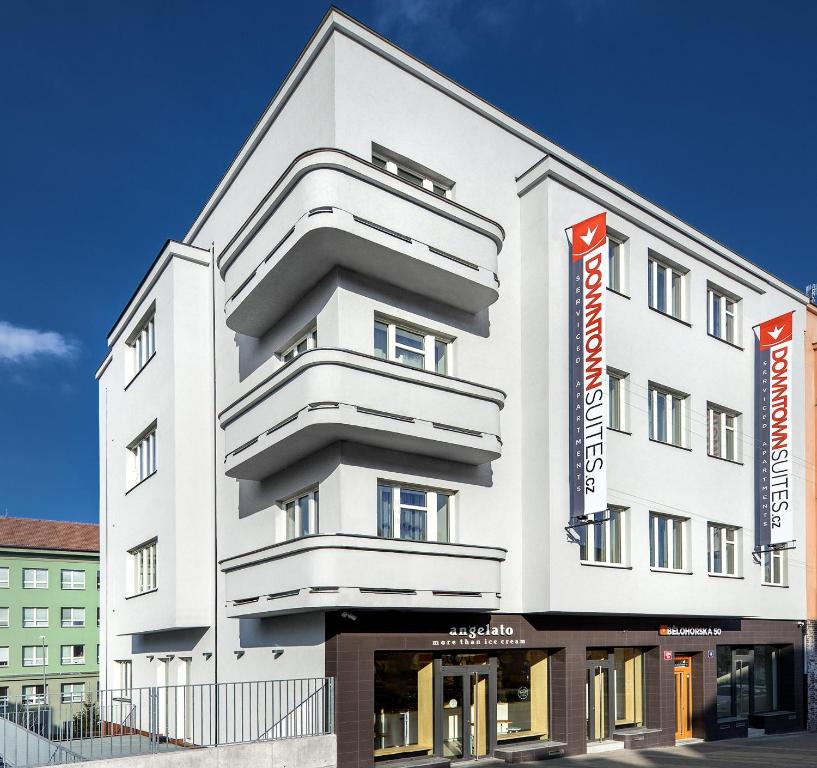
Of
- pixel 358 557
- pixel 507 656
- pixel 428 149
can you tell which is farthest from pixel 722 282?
pixel 358 557

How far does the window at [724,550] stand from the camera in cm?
2470

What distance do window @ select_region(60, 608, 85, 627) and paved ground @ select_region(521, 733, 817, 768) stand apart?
5078 centimetres

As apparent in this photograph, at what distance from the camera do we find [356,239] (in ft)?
55.5

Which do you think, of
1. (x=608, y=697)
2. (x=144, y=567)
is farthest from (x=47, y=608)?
(x=608, y=697)

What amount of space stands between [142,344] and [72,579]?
139ft

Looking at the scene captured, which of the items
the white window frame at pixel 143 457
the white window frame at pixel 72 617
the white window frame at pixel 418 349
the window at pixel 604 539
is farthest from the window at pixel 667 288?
the white window frame at pixel 72 617

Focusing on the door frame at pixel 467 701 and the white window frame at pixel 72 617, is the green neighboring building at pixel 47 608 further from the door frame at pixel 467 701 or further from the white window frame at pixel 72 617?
the door frame at pixel 467 701

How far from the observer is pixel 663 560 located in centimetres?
2298

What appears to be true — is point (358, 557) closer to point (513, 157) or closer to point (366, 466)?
point (366, 466)

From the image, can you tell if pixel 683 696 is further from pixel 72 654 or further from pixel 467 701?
pixel 72 654

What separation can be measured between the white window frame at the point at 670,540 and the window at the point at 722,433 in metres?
2.66

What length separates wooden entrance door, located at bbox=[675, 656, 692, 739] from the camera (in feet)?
78.9

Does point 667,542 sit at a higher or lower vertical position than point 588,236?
lower

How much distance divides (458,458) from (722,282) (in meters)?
12.5
